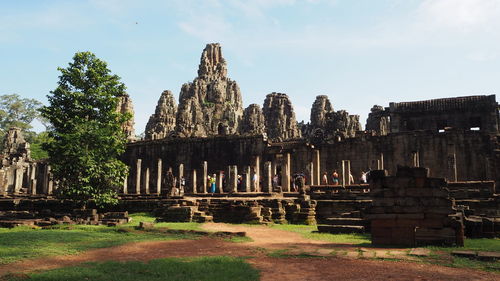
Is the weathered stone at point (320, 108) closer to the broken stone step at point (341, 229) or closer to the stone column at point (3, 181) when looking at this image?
the stone column at point (3, 181)

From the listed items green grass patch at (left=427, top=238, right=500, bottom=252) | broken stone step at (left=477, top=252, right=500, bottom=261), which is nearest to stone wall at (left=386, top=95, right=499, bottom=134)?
green grass patch at (left=427, top=238, right=500, bottom=252)

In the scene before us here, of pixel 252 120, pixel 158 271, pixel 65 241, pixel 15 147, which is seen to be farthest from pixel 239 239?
pixel 15 147

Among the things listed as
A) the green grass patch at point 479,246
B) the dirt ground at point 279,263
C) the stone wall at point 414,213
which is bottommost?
the dirt ground at point 279,263

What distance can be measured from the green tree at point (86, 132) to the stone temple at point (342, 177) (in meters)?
3.05

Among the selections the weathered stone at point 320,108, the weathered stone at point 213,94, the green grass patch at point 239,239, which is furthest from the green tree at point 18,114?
the green grass patch at point 239,239

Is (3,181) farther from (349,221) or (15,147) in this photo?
(349,221)

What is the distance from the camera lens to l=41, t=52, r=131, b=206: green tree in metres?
18.5

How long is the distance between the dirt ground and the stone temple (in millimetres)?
2455

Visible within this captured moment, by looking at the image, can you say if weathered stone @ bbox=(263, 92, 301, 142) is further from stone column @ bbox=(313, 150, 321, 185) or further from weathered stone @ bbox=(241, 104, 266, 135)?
stone column @ bbox=(313, 150, 321, 185)

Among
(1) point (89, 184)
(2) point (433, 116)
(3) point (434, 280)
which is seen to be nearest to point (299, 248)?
(3) point (434, 280)

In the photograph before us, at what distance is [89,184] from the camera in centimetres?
1881

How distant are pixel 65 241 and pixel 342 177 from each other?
52.9 ft

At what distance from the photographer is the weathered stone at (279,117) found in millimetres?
61344

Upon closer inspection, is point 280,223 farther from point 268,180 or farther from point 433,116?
point 433,116
